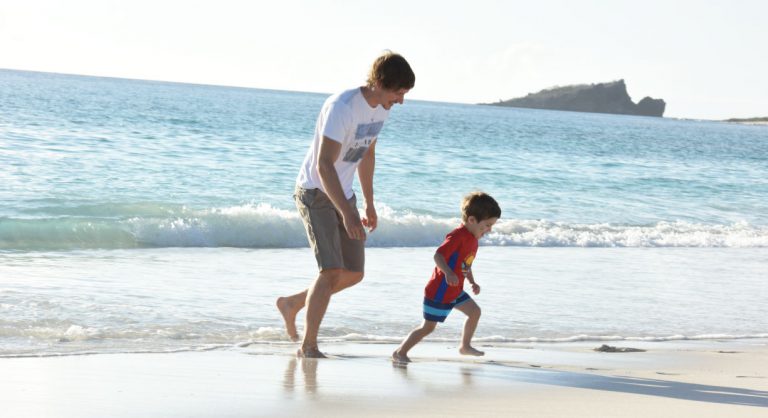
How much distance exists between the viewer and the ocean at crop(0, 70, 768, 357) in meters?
6.99

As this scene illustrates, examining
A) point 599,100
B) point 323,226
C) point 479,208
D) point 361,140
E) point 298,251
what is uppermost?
point 599,100

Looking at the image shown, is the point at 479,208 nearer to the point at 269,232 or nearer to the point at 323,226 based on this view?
the point at 323,226

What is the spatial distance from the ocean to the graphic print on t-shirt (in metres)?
1.51

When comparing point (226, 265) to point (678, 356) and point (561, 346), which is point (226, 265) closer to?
point (561, 346)

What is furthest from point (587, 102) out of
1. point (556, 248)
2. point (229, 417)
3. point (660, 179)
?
point (229, 417)

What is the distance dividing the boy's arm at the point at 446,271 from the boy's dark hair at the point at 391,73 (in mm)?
954

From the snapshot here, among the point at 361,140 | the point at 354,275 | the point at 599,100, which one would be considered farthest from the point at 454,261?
the point at 599,100

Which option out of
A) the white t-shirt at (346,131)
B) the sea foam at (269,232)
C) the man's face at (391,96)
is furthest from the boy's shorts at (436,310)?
the sea foam at (269,232)

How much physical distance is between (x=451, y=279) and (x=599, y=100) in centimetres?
16033

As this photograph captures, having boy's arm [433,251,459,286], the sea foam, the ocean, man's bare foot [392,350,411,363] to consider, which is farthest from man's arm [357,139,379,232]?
the sea foam

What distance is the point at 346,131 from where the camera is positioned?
5215 millimetres

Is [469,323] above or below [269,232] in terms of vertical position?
above

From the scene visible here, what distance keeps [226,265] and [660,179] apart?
Result: 20.0 meters

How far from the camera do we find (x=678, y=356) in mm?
6422
